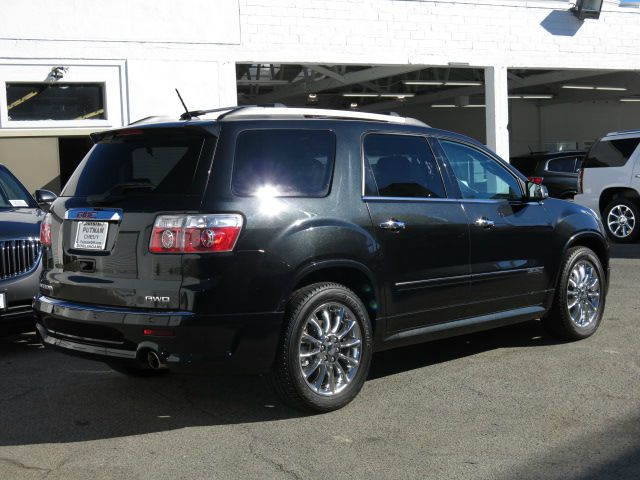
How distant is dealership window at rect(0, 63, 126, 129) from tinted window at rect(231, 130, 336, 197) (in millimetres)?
10331

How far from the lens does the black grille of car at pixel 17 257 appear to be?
689 centimetres

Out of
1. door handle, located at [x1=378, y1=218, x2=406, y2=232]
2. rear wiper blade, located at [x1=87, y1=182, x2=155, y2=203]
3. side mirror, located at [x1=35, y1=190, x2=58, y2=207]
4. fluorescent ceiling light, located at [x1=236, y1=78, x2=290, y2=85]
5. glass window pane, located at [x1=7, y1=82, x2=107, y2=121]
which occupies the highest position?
fluorescent ceiling light, located at [x1=236, y1=78, x2=290, y2=85]

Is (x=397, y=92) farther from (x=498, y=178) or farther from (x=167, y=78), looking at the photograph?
(x=498, y=178)

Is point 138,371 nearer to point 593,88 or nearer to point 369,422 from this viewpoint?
point 369,422

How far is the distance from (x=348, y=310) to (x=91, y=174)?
72.3 inches

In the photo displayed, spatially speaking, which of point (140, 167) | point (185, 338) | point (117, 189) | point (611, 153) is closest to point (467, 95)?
point (611, 153)

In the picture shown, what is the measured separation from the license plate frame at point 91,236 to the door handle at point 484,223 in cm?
262

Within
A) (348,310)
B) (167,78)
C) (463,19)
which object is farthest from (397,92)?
(348,310)

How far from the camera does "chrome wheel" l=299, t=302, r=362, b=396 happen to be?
5020mm

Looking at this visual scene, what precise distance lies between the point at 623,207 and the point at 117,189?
11585 millimetres

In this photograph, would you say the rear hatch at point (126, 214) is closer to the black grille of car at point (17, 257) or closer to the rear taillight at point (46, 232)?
the rear taillight at point (46, 232)

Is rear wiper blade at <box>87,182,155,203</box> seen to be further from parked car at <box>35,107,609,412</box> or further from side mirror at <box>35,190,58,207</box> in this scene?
side mirror at <box>35,190,58,207</box>

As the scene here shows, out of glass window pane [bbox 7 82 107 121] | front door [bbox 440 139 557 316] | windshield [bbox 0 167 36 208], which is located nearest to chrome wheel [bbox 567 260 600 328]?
front door [bbox 440 139 557 316]

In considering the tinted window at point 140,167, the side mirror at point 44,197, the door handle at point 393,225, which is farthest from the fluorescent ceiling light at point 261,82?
the door handle at point 393,225
